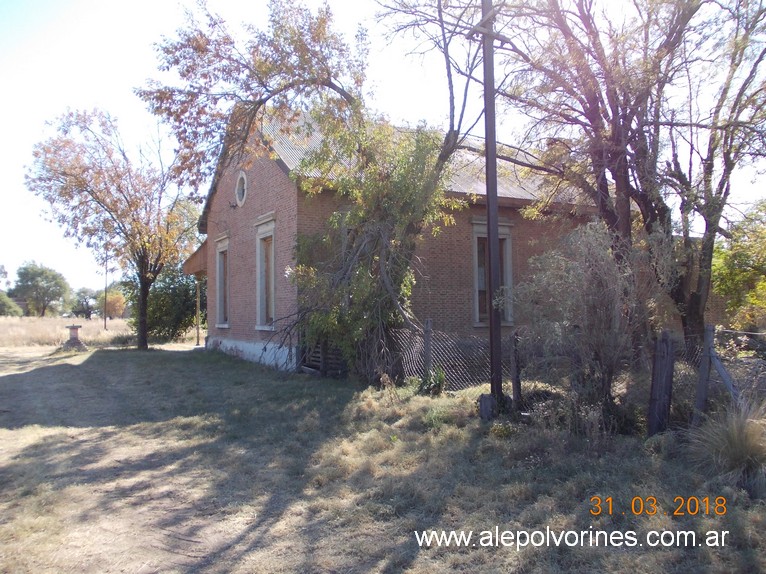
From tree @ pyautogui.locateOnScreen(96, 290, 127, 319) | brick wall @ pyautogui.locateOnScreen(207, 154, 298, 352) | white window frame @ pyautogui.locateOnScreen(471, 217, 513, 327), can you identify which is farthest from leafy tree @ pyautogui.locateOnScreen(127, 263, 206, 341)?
tree @ pyautogui.locateOnScreen(96, 290, 127, 319)

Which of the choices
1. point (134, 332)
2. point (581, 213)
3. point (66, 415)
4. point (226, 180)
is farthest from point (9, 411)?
point (134, 332)

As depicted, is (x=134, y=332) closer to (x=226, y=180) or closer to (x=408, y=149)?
(x=226, y=180)

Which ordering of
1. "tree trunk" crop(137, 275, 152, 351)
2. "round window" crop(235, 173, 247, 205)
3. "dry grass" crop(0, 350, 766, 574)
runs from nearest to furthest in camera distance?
1. "dry grass" crop(0, 350, 766, 574)
2. "round window" crop(235, 173, 247, 205)
3. "tree trunk" crop(137, 275, 152, 351)

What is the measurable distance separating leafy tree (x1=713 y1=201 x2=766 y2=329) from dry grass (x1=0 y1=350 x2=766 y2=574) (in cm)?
652

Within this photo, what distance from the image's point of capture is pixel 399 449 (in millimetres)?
7152

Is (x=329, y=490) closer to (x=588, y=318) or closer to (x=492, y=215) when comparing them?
(x=588, y=318)

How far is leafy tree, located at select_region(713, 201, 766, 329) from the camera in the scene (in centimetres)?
1136

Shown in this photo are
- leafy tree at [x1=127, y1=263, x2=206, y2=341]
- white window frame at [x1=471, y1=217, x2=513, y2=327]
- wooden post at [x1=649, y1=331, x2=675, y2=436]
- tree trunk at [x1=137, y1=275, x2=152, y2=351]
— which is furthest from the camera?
leafy tree at [x1=127, y1=263, x2=206, y2=341]

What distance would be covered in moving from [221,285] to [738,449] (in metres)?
17.3

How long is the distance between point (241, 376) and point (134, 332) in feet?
64.6

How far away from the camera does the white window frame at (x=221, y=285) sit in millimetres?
19875

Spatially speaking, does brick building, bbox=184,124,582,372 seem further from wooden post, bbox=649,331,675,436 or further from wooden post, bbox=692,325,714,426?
wooden post, bbox=692,325,714,426

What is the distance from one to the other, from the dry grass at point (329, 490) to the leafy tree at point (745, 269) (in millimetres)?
6523

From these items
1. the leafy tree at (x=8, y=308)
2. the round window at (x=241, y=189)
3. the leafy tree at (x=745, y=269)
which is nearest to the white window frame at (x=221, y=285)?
the round window at (x=241, y=189)
